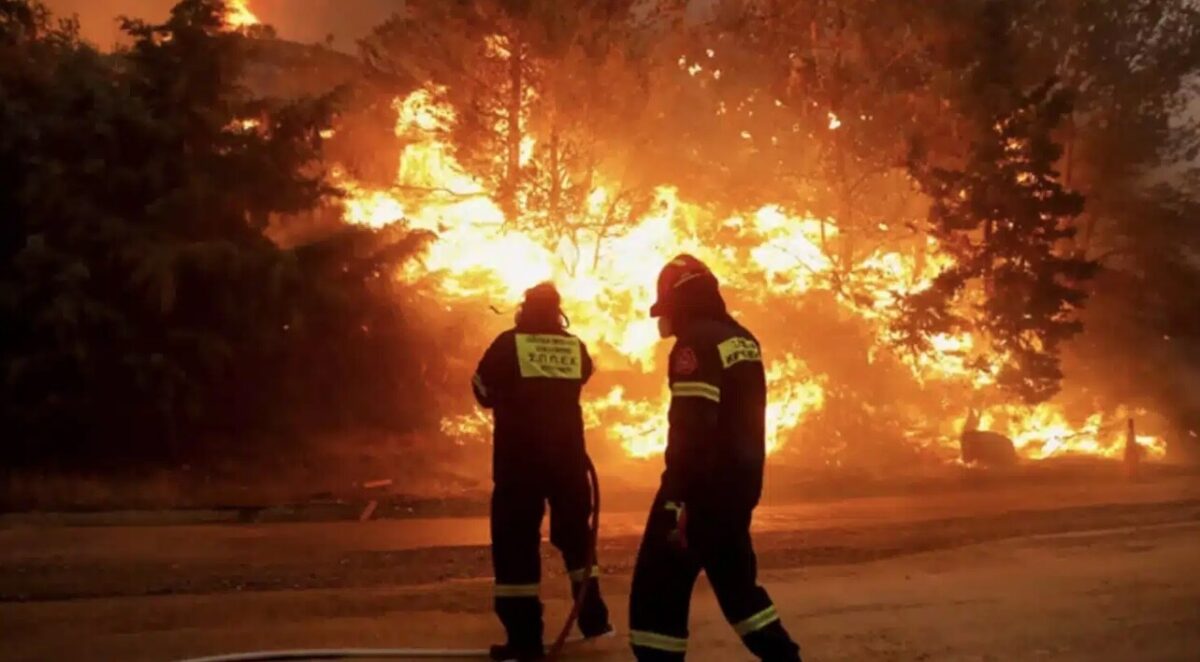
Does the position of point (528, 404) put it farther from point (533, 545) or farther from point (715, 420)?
point (715, 420)

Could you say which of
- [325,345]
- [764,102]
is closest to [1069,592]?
[325,345]

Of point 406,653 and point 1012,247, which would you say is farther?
point 1012,247

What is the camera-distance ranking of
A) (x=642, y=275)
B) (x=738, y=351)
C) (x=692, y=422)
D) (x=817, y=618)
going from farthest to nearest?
(x=642, y=275), (x=817, y=618), (x=738, y=351), (x=692, y=422)

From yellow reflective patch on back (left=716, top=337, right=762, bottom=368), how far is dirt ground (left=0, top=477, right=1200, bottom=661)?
1.98 m

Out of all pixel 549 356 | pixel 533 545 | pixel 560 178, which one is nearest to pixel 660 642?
pixel 533 545

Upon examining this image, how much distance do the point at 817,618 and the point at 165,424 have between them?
9.44 meters

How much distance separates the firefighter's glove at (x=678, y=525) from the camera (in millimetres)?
5453

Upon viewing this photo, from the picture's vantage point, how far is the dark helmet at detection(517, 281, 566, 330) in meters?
6.79

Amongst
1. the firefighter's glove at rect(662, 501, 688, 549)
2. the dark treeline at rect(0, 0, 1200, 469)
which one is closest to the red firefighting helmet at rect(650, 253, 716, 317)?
the firefighter's glove at rect(662, 501, 688, 549)

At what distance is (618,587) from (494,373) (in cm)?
290

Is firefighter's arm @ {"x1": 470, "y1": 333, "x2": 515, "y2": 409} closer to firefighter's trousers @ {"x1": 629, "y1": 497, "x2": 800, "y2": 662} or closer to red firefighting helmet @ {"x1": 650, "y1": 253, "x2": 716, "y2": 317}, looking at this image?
red firefighting helmet @ {"x1": 650, "y1": 253, "x2": 716, "y2": 317}

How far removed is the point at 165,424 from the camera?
14.2 metres

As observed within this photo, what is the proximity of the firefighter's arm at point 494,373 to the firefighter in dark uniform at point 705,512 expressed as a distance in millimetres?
1350

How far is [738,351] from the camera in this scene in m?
5.69
